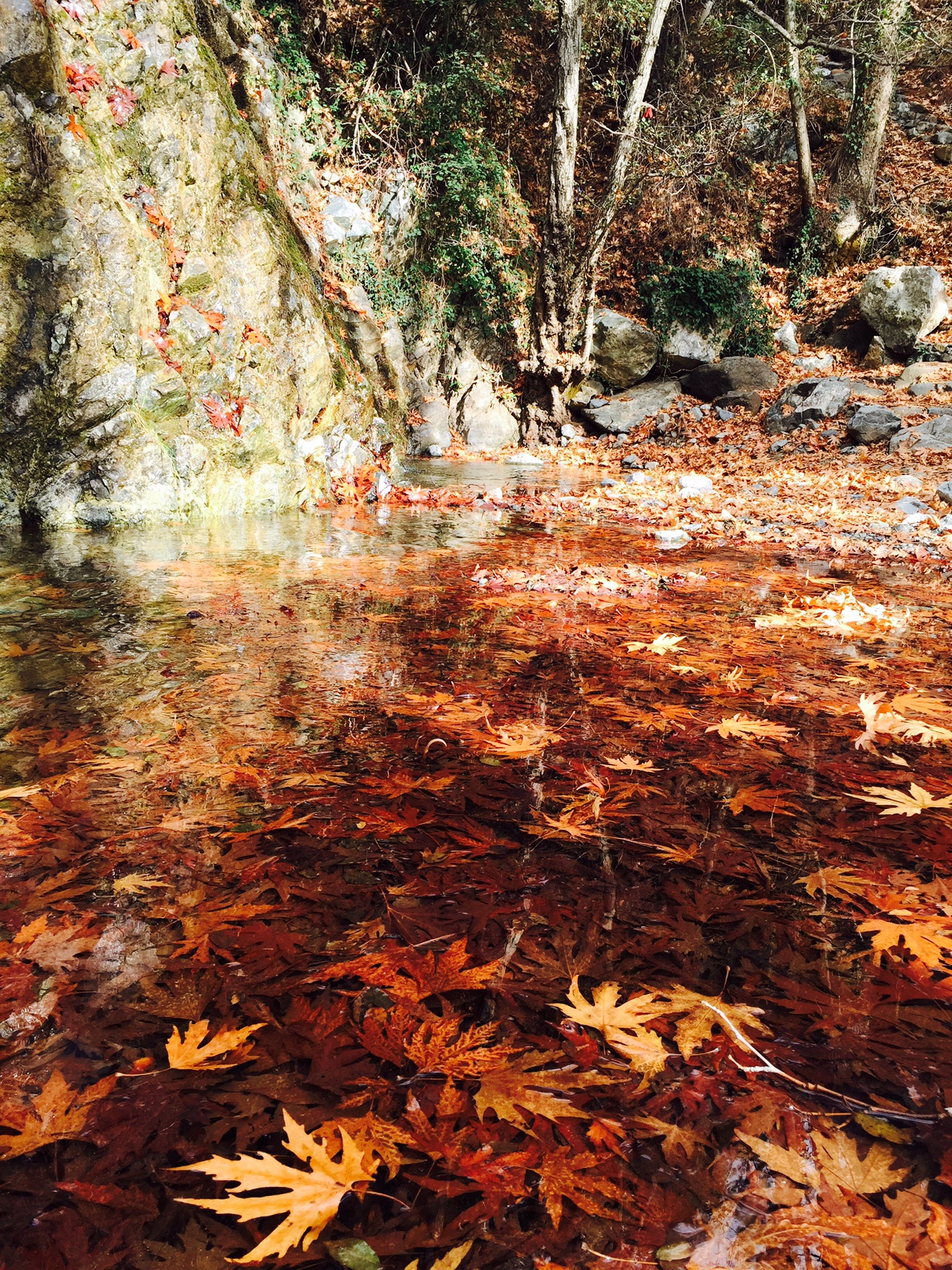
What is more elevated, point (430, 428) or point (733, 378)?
point (733, 378)

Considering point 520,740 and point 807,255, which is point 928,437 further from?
point 520,740

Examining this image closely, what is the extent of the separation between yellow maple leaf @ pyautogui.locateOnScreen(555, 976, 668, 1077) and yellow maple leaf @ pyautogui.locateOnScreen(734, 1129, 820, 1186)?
156 mm

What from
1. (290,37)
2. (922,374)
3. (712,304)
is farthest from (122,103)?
(922,374)

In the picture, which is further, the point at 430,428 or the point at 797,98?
the point at 797,98

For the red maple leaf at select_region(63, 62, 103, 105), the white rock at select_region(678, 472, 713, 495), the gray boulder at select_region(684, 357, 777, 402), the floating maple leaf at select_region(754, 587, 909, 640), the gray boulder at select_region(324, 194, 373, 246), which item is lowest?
the floating maple leaf at select_region(754, 587, 909, 640)

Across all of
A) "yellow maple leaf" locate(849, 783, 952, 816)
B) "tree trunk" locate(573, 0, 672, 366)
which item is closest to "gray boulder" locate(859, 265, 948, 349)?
"tree trunk" locate(573, 0, 672, 366)

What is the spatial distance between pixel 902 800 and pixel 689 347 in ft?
45.7

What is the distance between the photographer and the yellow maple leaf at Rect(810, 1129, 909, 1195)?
0.94 m

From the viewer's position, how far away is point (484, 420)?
1355cm

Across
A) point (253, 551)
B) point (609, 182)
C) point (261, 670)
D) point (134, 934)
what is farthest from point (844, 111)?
point (134, 934)

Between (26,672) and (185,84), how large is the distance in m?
6.33

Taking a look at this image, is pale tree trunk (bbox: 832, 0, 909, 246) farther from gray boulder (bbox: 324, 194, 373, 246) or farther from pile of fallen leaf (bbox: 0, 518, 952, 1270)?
pile of fallen leaf (bbox: 0, 518, 952, 1270)

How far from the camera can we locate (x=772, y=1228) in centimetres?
89

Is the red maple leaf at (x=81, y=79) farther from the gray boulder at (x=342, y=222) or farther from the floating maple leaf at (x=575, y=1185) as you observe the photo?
the floating maple leaf at (x=575, y=1185)
